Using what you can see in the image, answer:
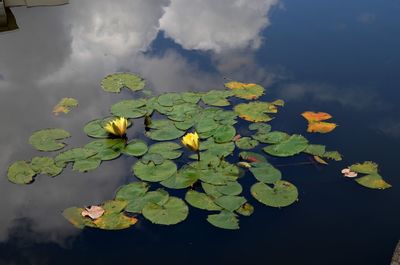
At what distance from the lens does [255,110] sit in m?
4.92

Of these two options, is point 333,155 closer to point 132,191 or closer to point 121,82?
point 132,191

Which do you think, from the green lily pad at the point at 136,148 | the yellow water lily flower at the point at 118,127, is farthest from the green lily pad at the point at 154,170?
the yellow water lily flower at the point at 118,127

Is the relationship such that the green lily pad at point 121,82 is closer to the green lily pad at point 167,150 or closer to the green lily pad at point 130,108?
the green lily pad at point 130,108

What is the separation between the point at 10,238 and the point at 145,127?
5.86 feet

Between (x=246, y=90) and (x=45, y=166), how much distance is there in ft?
8.50

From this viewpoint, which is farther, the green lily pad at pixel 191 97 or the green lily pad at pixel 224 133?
the green lily pad at pixel 191 97

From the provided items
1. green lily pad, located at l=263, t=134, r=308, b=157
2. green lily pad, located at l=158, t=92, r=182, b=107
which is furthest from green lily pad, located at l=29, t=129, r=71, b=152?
green lily pad, located at l=263, t=134, r=308, b=157

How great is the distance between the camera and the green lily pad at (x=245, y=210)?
3.62 metres

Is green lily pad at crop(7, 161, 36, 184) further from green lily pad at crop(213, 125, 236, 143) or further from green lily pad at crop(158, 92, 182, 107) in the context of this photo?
green lily pad at crop(213, 125, 236, 143)

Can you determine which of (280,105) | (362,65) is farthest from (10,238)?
(362,65)

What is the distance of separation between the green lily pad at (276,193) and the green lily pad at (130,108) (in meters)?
1.75

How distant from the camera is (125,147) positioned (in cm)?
441

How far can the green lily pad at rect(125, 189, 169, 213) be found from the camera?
12.0 feet

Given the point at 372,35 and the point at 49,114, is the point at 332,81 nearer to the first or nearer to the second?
the point at 372,35
